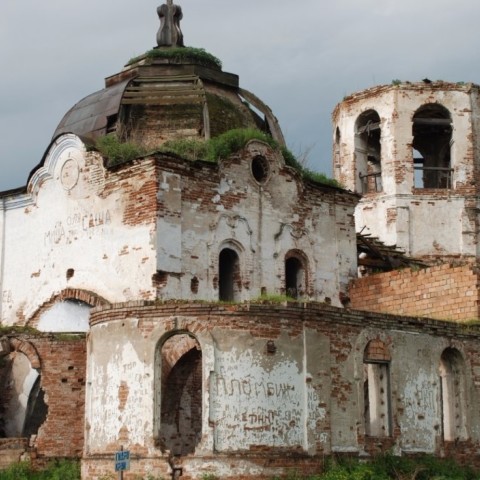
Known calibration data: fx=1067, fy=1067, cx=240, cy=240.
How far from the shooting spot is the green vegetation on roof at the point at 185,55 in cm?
2081

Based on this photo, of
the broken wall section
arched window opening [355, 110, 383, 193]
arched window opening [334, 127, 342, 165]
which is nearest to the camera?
the broken wall section

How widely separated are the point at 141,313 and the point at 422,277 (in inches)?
278

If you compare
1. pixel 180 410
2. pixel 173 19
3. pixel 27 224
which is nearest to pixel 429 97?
pixel 173 19

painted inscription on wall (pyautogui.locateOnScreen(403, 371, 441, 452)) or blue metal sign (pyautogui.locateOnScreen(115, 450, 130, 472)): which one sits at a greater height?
painted inscription on wall (pyautogui.locateOnScreen(403, 371, 441, 452))

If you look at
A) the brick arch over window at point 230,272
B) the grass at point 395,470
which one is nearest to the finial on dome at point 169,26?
the brick arch over window at point 230,272

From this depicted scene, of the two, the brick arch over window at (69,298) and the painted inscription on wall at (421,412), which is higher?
the brick arch over window at (69,298)

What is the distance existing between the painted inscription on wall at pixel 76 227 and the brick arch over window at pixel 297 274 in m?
3.51

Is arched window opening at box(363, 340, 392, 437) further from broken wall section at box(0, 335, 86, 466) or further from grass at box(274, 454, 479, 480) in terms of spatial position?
broken wall section at box(0, 335, 86, 466)

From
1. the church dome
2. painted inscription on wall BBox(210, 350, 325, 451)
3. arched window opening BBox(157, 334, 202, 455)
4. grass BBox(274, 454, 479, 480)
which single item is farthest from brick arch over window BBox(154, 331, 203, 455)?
the church dome

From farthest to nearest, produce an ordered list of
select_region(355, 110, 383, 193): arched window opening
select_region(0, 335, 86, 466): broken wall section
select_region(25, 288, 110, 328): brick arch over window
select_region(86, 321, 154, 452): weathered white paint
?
select_region(355, 110, 383, 193): arched window opening → select_region(25, 288, 110, 328): brick arch over window → select_region(0, 335, 86, 466): broken wall section → select_region(86, 321, 154, 452): weathered white paint

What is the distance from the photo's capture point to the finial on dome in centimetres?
2178

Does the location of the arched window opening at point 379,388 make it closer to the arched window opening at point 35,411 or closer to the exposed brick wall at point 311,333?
the exposed brick wall at point 311,333

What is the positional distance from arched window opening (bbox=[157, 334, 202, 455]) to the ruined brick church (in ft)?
0.11

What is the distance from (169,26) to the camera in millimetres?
21984
